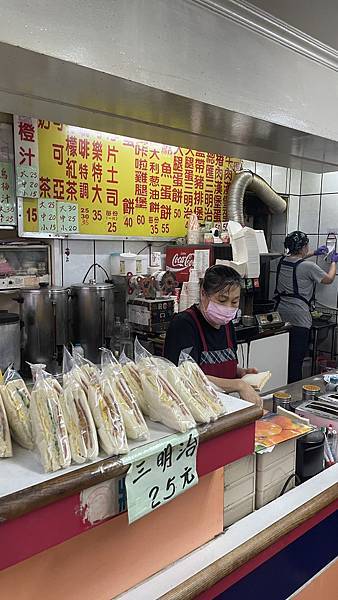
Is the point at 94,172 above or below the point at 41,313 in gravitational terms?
above

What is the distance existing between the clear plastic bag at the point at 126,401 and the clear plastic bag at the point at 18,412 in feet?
0.61

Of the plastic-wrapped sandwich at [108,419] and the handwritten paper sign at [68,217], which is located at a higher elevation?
the handwritten paper sign at [68,217]

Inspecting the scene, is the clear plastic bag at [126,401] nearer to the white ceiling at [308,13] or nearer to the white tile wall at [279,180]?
the white ceiling at [308,13]

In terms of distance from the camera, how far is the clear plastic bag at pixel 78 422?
0.90m

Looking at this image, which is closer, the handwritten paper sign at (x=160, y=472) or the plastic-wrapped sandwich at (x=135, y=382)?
the handwritten paper sign at (x=160, y=472)

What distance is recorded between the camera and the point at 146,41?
1.41 m

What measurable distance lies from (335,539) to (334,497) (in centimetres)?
22

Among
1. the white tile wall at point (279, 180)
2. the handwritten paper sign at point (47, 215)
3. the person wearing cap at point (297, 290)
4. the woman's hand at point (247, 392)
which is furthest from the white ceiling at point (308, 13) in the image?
the white tile wall at point (279, 180)

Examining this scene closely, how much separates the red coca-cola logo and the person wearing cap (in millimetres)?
1139

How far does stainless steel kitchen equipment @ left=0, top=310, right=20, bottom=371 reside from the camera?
273 cm

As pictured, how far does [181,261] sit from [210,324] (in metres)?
1.91

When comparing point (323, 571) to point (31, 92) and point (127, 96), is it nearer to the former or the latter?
point (127, 96)

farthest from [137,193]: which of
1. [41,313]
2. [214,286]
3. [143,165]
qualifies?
[214,286]

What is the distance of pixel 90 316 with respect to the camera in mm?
3236
